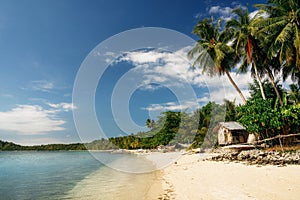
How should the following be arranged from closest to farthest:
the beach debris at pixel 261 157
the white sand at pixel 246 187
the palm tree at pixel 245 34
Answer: the white sand at pixel 246 187, the beach debris at pixel 261 157, the palm tree at pixel 245 34

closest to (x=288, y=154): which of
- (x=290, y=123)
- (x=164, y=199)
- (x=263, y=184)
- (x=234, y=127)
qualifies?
(x=290, y=123)

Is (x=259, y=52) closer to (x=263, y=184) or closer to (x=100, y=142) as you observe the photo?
(x=263, y=184)

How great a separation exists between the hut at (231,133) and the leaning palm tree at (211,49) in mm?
4322

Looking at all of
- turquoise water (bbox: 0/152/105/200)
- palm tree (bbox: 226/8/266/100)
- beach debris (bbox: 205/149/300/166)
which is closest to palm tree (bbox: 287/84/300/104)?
palm tree (bbox: 226/8/266/100)

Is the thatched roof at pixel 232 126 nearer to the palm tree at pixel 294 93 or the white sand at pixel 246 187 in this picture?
the palm tree at pixel 294 93

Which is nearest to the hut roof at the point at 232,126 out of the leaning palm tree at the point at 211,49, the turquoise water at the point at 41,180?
the leaning palm tree at the point at 211,49

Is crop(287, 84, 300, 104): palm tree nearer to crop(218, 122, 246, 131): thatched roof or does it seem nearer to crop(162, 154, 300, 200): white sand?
crop(218, 122, 246, 131): thatched roof

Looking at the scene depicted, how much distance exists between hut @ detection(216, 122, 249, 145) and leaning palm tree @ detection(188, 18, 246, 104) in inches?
170

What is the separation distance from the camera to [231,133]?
2011 centimetres

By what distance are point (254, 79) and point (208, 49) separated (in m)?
5.27

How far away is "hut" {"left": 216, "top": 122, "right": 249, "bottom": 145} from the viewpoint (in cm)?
1975

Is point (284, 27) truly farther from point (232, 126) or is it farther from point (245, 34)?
point (232, 126)

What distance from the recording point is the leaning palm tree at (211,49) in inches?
750

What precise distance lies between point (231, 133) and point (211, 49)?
327 inches
